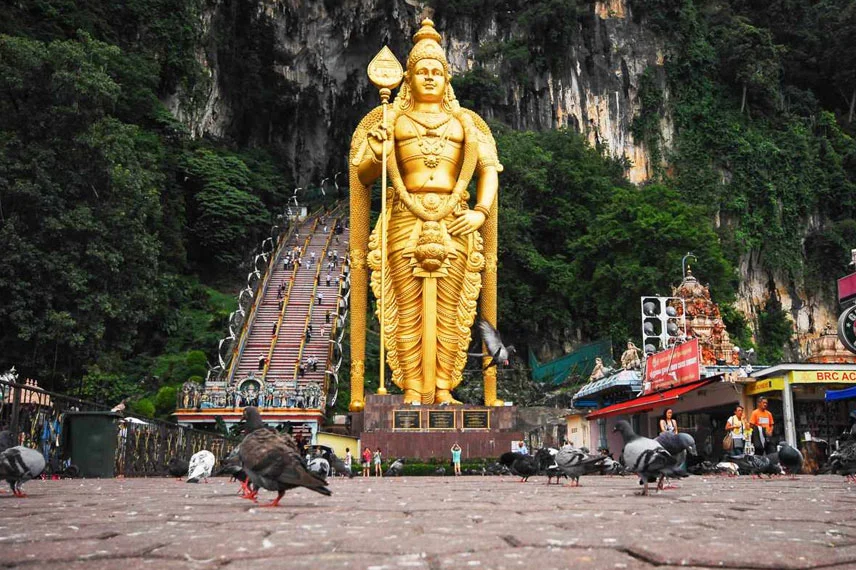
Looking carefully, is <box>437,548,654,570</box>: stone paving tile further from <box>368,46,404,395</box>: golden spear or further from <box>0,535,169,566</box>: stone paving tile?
<box>368,46,404,395</box>: golden spear

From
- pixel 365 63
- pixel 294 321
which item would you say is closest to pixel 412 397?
pixel 294 321

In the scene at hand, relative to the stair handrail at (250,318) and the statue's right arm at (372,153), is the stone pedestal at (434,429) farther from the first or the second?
the stair handrail at (250,318)

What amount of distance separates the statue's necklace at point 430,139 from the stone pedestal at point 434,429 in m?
4.10

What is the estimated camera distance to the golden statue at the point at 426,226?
14.0m

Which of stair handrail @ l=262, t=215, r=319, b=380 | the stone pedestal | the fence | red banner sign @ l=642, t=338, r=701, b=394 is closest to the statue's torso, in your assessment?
the stone pedestal

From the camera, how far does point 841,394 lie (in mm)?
12953

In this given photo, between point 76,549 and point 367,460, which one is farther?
point 367,460

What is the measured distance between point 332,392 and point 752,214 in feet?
74.4

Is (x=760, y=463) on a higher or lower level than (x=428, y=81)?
lower

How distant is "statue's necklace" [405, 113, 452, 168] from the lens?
46.2 ft

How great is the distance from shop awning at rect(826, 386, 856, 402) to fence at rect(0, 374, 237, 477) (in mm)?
10102

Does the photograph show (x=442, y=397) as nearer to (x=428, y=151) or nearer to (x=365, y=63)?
(x=428, y=151)

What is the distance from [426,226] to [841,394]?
7.13m

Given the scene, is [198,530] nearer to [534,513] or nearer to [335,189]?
[534,513]
